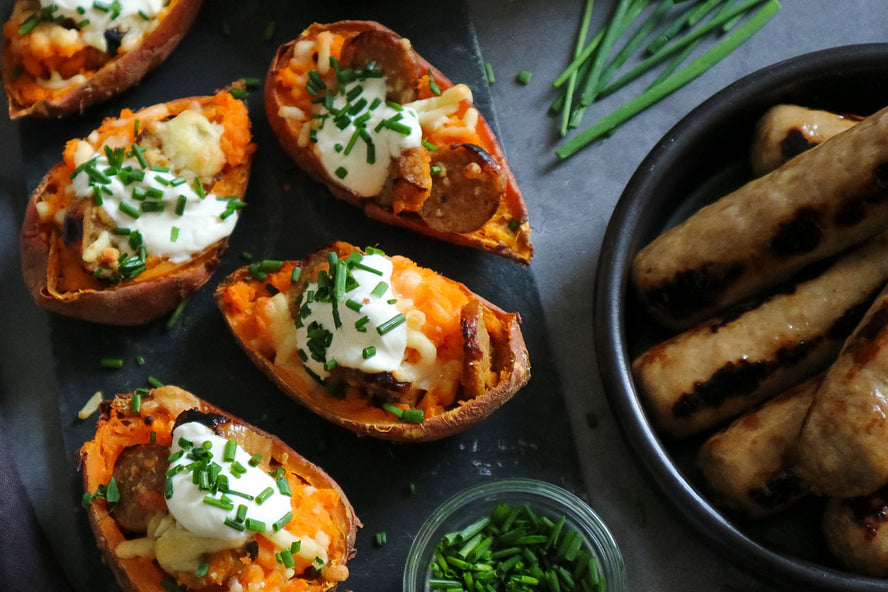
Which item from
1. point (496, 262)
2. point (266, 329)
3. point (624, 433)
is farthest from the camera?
point (496, 262)

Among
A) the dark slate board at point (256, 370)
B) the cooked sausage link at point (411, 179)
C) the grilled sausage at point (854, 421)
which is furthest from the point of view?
the dark slate board at point (256, 370)

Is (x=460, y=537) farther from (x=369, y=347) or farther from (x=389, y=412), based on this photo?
(x=369, y=347)

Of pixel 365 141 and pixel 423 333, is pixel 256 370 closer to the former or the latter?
pixel 423 333

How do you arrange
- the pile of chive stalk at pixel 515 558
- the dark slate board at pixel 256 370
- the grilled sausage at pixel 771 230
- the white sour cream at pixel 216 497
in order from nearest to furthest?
the grilled sausage at pixel 771 230, the white sour cream at pixel 216 497, the pile of chive stalk at pixel 515 558, the dark slate board at pixel 256 370

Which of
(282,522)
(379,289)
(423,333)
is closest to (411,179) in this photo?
(379,289)

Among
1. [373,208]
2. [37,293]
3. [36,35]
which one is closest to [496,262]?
[373,208]

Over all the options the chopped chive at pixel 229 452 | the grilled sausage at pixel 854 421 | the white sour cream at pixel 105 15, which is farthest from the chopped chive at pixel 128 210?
the grilled sausage at pixel 854 421

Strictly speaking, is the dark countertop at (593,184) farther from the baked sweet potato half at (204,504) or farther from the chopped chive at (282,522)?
the chopped chive at (282,522)
